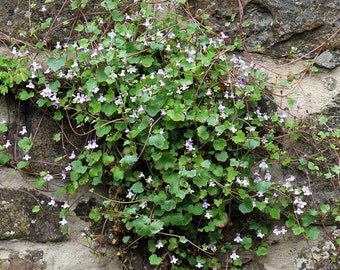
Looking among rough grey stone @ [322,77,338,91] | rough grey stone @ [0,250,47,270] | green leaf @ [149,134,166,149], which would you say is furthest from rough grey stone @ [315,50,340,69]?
rough grey stone @ [0,250,47,270]

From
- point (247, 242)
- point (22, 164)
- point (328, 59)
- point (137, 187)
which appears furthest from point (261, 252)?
point (22, 164)

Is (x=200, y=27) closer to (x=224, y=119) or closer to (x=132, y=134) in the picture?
(x=224, y=119)

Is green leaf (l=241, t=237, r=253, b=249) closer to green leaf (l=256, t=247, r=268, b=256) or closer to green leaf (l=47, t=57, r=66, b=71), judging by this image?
green leaf (l=256, t=247, r=268, b=256)

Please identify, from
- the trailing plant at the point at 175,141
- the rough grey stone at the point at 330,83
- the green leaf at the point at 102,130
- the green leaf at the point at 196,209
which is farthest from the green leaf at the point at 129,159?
the rough grey stone at the point at 330,83

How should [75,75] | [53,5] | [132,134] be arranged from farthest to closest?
[53,5] → [75,75] → [132,134]

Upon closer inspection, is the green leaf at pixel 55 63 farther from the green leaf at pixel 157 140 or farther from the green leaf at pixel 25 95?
the green leaf at pixel 157 140

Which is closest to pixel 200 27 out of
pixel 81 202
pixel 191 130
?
pixel 191 130

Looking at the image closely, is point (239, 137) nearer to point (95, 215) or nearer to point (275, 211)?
point (275, 211)
